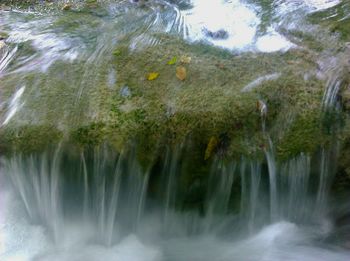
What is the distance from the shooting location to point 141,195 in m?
3.95

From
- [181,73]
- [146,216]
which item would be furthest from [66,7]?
[146,216]

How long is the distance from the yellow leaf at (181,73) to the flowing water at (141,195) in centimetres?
58

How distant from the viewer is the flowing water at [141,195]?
150 inches

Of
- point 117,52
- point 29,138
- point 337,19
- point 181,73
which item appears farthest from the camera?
point 337,19

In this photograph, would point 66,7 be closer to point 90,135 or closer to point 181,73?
point 181,73

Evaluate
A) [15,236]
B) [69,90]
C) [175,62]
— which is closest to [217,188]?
[175,62]

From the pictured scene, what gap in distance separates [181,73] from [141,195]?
1.36m

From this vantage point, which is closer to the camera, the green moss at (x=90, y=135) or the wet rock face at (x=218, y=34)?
the green moss at (x=90, y=135)

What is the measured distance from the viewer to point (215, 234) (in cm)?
416

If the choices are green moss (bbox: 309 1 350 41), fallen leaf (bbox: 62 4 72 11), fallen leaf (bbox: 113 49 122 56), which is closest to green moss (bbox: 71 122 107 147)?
fallen leaf (bbox: 113 49 122 56)

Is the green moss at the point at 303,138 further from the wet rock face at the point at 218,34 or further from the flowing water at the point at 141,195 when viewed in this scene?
the wet rock face at the point at 218,34

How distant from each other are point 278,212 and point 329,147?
88 centimetres

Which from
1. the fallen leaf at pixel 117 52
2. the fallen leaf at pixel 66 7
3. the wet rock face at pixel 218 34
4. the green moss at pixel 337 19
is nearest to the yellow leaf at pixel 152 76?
the fallen leaf at pixel 117 52

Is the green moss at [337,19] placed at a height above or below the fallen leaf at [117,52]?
above
